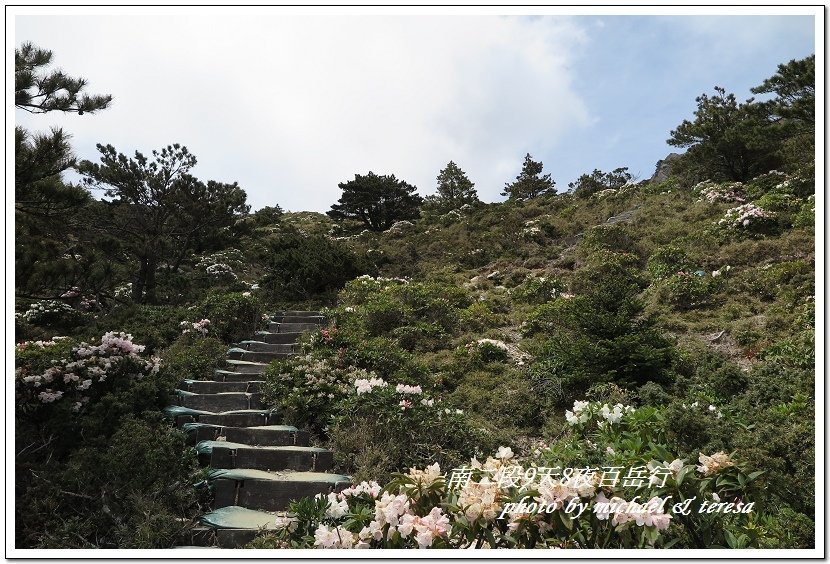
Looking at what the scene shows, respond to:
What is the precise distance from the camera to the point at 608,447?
2912 mm

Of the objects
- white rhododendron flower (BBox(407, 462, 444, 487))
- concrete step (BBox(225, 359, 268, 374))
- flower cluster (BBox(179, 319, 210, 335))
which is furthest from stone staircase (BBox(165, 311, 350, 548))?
white rhododendron flower (BBox(407, 462, 444, 487))

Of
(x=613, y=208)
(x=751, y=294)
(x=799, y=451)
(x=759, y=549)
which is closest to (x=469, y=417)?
(x=799, y=451)

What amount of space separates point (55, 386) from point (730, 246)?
1222 cm

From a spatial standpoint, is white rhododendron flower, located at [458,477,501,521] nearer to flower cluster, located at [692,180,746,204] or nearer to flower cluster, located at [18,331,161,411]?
flower cluster, located at [18,331,161,411]

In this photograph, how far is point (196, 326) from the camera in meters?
8.42

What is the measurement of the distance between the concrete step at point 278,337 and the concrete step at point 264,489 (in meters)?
4.45

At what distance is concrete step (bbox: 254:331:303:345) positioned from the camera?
8703 mm

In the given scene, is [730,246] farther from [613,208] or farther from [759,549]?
[759,549]

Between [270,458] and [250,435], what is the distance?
545 millimetres

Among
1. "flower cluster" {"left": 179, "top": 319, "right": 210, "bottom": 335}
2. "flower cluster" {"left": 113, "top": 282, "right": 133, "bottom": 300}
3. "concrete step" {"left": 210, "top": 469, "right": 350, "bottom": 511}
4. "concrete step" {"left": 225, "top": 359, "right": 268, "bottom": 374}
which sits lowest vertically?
"concrete step" {"left": 210, "top": 469, "right": 350, "bottom": 511}


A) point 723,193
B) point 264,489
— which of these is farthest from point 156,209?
point 723,193

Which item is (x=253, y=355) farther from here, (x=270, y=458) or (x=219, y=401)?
(x=270, y=458)

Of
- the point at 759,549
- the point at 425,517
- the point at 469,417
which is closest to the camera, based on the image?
the point at 425,517

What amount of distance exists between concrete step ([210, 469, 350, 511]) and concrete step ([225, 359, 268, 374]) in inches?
112
